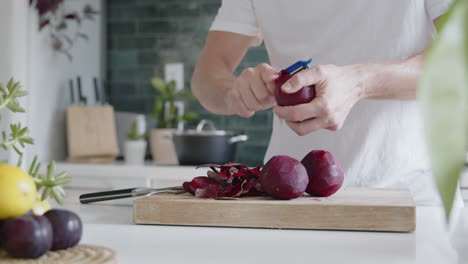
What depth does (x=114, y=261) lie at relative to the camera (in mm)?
625

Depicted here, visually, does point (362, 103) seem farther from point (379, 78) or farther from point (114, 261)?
point (114, 261)

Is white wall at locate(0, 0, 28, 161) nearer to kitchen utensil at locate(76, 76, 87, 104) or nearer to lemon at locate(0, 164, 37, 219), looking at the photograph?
kitchen utensil at locate(76, 76, 87, 104)

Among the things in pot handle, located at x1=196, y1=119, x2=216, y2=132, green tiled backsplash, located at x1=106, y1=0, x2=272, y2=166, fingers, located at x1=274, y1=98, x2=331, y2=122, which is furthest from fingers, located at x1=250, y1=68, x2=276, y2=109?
green tiled backsplash, located at x1=106, y1=0, x2=272, y2=166

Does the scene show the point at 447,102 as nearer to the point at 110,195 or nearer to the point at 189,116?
the point at 110,195

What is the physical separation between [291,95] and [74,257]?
2.16 feet

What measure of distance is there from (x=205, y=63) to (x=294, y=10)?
0.34 metres

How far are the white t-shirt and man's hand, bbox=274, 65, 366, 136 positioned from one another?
313mm

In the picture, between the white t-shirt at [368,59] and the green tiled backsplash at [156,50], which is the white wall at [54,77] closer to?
the green tiled backsplash at [156,50]

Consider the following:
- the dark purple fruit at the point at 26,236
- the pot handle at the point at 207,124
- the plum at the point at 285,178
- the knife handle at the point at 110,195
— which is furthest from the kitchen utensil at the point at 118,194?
the pot handle at the point at 207,124

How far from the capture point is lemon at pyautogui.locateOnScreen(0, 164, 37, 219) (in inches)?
25.4

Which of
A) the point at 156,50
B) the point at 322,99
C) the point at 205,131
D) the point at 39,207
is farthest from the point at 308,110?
the point at 156,50

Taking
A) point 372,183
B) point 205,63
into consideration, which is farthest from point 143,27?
point 372,183

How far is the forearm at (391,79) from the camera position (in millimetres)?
1334

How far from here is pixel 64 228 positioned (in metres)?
0.66
